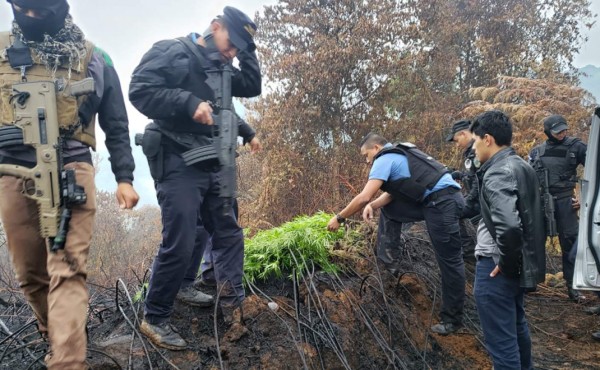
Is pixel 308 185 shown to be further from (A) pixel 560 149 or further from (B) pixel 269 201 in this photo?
(A) pixel 560 149

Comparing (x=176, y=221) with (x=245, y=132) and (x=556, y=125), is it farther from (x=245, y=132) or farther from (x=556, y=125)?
(x=556, y=125)

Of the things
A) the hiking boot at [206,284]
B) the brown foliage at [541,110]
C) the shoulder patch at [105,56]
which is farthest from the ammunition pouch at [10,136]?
the brown foliage at [541,110]

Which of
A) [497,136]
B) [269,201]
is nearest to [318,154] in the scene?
[269,201]

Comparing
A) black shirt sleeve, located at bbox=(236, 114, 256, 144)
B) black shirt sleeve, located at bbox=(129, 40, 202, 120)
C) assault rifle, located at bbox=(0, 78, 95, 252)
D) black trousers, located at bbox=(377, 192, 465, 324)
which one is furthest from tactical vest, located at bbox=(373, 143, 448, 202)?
assault rifle, located at bbox=(0, 78, 95, 252)

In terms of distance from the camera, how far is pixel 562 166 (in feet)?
15.6

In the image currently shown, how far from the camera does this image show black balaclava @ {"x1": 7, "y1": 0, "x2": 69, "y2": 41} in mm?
2062

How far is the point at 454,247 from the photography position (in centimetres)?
361

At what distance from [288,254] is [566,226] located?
332 centimetres

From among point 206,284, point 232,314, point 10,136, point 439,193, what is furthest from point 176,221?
point 439,193

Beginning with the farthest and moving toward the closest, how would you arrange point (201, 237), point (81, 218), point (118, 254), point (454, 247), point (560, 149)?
point (118, 254) < point (560, 149) < point (454, 247) < point (201, 237) < point (81, 218)

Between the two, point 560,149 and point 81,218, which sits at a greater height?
point 560,149

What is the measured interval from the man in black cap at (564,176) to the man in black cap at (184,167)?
149 inches

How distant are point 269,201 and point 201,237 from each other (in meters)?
7.34

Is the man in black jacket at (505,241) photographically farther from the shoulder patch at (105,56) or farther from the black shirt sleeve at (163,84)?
the shoulder patch at (105,56)
